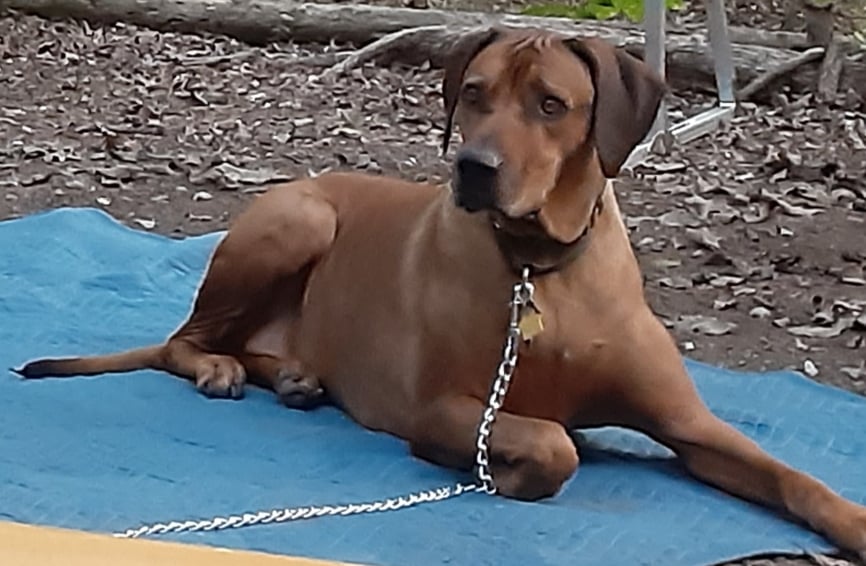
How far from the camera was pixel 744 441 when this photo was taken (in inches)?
152

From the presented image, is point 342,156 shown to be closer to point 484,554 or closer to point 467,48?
point 467,48

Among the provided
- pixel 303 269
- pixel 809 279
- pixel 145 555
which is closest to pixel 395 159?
pixel 809 279

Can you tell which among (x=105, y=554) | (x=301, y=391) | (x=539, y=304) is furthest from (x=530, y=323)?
(x=105, y=554)

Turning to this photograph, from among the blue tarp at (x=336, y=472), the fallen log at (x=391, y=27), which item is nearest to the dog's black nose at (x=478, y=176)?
the blue tarp at (x=336, y=472)

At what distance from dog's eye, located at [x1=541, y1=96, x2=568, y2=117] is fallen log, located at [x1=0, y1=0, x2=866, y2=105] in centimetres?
533

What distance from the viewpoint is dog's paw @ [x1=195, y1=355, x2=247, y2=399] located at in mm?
4531

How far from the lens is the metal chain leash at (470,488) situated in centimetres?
358

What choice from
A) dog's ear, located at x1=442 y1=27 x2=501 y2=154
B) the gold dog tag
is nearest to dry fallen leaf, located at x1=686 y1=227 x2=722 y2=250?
dog's ear, located at x1=442 y1=27 x2=501 y2=154

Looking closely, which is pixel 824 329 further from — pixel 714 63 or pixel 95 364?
pixel 714 63

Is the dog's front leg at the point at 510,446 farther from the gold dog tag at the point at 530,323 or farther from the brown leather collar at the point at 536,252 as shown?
the brown leather collar at the point at 536,252

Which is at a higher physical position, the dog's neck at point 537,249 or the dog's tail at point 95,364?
the dog's neck at point 537,249

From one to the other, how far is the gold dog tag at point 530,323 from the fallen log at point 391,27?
5324 mm

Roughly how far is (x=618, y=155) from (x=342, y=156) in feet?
14.2

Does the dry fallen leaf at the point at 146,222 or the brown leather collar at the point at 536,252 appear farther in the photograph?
the dry fallen leaf at the point at 146,222
